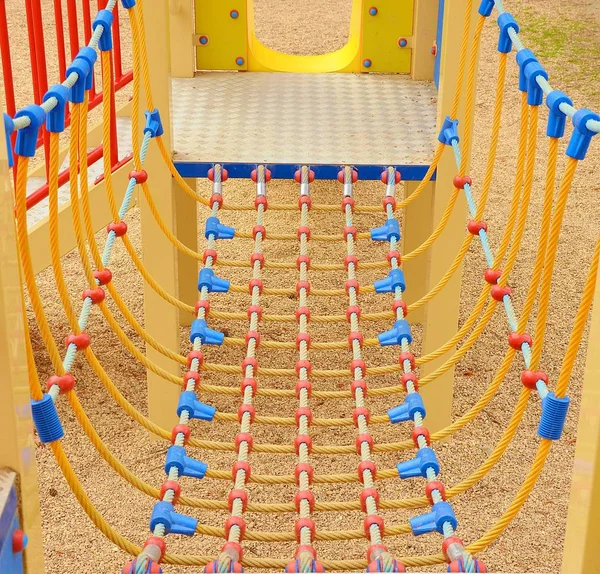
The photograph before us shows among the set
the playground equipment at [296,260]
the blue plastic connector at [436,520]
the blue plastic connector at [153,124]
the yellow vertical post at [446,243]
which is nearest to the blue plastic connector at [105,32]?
the playground equipment at [296,260]

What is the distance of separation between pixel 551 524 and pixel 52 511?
1.15 metres

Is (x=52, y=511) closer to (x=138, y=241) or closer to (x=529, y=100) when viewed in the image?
(x=529, y=100)

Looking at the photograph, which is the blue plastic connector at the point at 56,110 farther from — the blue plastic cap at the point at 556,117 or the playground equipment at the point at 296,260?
the blue plastic cap at the point at 556,117

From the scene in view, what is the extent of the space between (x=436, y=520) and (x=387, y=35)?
74.1 inches

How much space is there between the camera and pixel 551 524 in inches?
86.7

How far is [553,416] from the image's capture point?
1.33 meters

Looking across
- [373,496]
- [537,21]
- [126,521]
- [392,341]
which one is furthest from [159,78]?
[537,21]

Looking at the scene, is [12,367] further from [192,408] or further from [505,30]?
[505,30]

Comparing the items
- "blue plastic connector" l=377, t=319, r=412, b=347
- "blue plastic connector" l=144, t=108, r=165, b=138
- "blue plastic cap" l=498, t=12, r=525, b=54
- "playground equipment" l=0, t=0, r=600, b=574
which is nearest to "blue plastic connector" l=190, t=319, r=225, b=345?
"playground equipment" l=0, t=0, r=600, b=574

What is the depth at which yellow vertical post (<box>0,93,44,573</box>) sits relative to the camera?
3.04 ft

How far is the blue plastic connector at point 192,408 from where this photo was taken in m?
1.78

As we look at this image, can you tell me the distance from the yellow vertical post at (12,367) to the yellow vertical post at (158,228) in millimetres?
1354

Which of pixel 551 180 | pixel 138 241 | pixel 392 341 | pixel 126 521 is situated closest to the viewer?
pixel 551 180

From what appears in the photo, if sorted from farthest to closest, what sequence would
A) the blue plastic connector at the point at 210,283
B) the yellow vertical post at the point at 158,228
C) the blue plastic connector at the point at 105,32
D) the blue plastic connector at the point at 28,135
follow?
the yellow vertical post at the point at 158,228, the blue plastic connector at the point at 210,283, the blue plastic connector at the point at 105,32, the blue plastic connector at the point at 28,135
